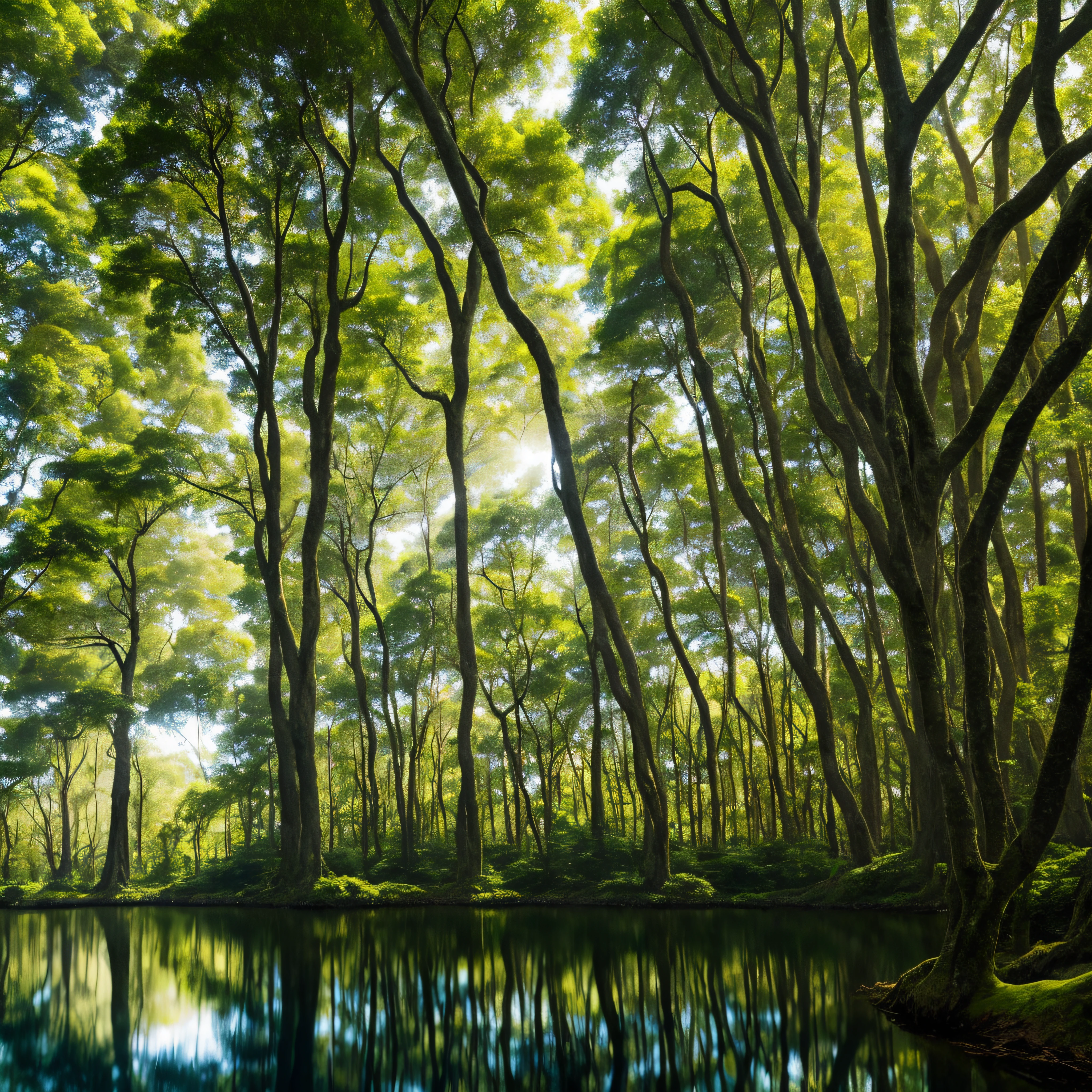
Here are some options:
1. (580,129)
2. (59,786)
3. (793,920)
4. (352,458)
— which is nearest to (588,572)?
(793,920)

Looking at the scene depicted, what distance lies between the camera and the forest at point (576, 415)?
4207 mm

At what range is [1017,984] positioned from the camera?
3443 millimetres

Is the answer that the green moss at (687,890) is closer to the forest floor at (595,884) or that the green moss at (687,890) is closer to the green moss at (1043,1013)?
the forest floor at (595,884)

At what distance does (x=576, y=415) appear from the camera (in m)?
16.2

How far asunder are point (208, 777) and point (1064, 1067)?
24720 millimetres

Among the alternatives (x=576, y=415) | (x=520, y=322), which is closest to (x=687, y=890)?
(x=520, y=322)

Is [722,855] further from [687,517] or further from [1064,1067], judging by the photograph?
[1064,1067]

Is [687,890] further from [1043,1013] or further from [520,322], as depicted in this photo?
[520,322]

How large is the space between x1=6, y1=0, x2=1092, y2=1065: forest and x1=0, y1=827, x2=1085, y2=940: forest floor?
0.13 meters

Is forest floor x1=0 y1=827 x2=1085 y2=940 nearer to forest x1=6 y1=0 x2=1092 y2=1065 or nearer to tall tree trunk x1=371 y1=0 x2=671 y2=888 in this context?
forest x1=6 y1=0 x2=1092 y2=1065

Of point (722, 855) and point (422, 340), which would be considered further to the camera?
point (422, 340)

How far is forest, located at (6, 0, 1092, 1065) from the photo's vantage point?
13.8 feet

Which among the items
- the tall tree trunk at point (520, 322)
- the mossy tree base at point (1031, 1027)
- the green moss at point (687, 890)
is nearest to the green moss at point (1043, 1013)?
the mossy tree base at point (1031, 1027)

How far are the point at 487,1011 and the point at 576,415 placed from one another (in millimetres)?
13379
